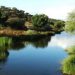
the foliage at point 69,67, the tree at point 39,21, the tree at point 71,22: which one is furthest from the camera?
the tree at point 39,21

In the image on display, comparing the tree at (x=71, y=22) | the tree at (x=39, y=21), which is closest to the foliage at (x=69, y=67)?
the tree at (x=71, y=22)

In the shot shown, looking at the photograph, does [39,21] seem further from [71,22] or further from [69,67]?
[69,67]

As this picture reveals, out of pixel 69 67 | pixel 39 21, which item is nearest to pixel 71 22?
pixel 69 67

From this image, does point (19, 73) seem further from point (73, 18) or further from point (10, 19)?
point (10, 19)

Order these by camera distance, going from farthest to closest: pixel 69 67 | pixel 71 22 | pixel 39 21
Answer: pixel 39 21 < pixel 71 22 < pixel 69 67

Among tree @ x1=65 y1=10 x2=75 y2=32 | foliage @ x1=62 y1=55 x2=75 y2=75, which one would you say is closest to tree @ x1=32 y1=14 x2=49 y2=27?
tree @ x1=65 y1=10 x2=75 y2=32

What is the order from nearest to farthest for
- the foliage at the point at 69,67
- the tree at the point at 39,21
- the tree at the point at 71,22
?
the foliage at the point at 69,67
the tree at the point at 71,22
the tree at the point at 39,21

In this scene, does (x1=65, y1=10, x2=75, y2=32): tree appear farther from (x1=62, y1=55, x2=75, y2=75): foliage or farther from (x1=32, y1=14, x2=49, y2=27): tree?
(x1=32, y1=14, x2=49, y2=27): tree

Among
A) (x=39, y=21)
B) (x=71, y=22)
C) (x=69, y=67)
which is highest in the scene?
(x=71, y=22)

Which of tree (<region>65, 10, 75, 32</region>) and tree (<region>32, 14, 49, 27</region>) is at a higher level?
tree (<region>65, 10, 75, 32</region>)

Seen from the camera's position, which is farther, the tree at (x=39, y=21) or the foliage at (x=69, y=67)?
the tree at (x=39, y=21)

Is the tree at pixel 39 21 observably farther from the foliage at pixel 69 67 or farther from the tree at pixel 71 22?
the foliage at pixel 69 67

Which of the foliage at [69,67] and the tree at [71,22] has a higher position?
the tree at [71,22]

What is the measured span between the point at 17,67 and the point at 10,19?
8121 cm
